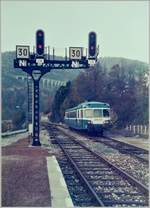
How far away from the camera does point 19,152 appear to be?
15.0 metres

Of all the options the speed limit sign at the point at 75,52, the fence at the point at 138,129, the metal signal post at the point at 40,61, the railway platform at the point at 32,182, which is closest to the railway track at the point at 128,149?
the fence at the point at 138,129

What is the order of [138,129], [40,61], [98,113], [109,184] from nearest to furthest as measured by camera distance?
1. [109,184]
2. [40,61]
3. [138,129]
4. [98,113]

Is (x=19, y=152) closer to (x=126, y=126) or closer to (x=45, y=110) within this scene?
(x=45, y=110)

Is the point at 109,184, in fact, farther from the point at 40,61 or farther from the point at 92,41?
the point at 40,61

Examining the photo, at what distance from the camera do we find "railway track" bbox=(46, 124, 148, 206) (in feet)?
29.3

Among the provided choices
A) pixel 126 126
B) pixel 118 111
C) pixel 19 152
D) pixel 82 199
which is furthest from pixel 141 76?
pixel 19 152

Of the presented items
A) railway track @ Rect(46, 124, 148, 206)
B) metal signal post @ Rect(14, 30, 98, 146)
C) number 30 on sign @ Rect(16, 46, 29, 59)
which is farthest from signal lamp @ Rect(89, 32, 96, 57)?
railway track @ Rect(46, 124, 148, 206)

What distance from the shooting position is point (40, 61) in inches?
559

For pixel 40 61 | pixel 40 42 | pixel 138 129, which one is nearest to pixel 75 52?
pixel 40 42

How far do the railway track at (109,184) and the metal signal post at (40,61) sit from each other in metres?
2.50

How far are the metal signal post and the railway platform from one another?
190 cm

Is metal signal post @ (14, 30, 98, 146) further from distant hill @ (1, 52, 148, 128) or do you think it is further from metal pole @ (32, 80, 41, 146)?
distant hill @ (1, 52, 148, 128)

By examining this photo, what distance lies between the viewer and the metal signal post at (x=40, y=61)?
450 inches

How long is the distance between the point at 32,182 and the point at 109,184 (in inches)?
73.2
